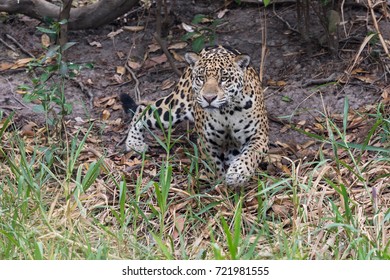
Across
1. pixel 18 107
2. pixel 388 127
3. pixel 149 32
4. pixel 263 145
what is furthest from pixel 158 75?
pixel 388 127

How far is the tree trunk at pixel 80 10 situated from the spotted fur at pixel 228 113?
6.48 feet

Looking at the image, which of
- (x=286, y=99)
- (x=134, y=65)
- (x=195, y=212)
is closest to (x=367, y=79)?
(x=286, y=99)

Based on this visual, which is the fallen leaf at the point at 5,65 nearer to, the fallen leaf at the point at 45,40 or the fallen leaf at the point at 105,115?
the fallen leaf at the point at 45,40

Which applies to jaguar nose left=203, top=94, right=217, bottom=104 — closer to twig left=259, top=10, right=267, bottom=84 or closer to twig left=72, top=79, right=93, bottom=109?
twig left=259, top=10, right=267, bottom=84

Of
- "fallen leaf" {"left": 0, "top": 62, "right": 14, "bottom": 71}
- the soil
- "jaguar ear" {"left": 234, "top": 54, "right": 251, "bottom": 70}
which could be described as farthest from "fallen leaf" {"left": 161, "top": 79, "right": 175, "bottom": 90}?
"jaguar ear" {"left": 234, "top": 54, "right": 251, "bottom": 70}

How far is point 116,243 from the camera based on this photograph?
21.2 feet

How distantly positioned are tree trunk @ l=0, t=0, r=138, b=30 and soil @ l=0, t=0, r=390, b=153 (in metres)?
0.21

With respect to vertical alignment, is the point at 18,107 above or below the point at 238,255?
below

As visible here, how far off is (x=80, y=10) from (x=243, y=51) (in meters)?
1.92

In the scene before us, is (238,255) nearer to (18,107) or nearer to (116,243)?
(116,243)

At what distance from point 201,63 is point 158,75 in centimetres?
209

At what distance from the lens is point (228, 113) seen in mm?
7926

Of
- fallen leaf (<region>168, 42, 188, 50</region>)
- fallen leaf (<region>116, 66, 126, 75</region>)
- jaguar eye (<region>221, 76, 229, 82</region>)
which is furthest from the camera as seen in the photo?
fallen leaf (<region>168, 42, 188, 50</region>)

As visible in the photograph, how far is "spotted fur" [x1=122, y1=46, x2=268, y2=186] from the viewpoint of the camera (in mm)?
7555
